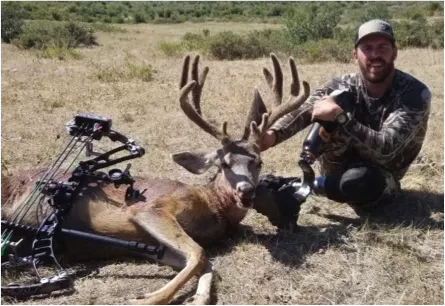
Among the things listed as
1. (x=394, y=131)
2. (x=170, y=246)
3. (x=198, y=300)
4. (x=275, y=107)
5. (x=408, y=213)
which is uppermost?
(x=275, y=107)

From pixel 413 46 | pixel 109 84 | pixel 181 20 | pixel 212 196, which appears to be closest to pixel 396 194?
pixel 212 196

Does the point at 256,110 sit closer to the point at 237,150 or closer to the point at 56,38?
the point at 237,150

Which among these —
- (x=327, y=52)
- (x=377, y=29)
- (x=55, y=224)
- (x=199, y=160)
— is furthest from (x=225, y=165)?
(x=327, y=52)

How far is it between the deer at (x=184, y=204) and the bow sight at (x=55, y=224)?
3.3 inches

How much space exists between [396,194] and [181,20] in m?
44.4

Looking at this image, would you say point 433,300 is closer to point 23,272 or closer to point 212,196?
point 212,196

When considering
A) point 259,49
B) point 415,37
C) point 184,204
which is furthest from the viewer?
point 415,37

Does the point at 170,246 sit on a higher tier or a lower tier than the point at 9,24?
higher

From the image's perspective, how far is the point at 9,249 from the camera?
391 cm

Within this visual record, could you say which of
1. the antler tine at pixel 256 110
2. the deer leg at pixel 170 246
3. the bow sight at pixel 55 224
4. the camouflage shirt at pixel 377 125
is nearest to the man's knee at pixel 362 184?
the camouflage shirt at pixel 377 125

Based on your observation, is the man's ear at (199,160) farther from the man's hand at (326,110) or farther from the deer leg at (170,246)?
the man's hand at (326,110)

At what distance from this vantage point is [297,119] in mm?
5086

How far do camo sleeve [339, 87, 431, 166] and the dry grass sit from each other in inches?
22.9

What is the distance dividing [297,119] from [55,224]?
2236 mm
